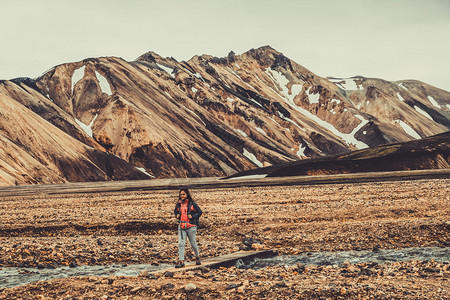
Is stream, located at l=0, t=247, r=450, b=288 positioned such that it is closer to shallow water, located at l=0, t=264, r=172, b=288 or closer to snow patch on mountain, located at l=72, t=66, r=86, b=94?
shallow water, located at l=0, t=264, r=172, b=288

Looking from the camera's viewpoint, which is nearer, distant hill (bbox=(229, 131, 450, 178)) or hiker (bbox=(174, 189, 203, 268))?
hiker (bbox=(174, 189, 203, 268))

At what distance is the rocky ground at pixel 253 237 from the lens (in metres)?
9.03

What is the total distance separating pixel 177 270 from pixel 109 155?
93.3 m

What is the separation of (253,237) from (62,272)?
703 centimetres

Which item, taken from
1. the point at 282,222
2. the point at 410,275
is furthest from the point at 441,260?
the point at 282,222

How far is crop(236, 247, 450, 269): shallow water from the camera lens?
1196cm

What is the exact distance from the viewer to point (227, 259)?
12.2 meters

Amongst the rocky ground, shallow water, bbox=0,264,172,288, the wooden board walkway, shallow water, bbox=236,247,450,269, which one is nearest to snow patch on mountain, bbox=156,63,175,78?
the rocky ground

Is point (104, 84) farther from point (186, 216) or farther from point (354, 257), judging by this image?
point (354, 257)

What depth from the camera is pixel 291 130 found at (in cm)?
17388

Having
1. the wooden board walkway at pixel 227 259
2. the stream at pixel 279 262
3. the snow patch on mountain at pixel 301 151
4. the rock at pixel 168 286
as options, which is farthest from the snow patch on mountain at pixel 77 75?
the rock at pixel 168 286

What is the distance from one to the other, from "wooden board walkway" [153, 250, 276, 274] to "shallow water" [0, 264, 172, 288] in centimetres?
Answer: 98

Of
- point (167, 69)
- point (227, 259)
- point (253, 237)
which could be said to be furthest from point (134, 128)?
point (227, 259)

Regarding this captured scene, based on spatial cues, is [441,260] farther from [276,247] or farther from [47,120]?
[47,120]
